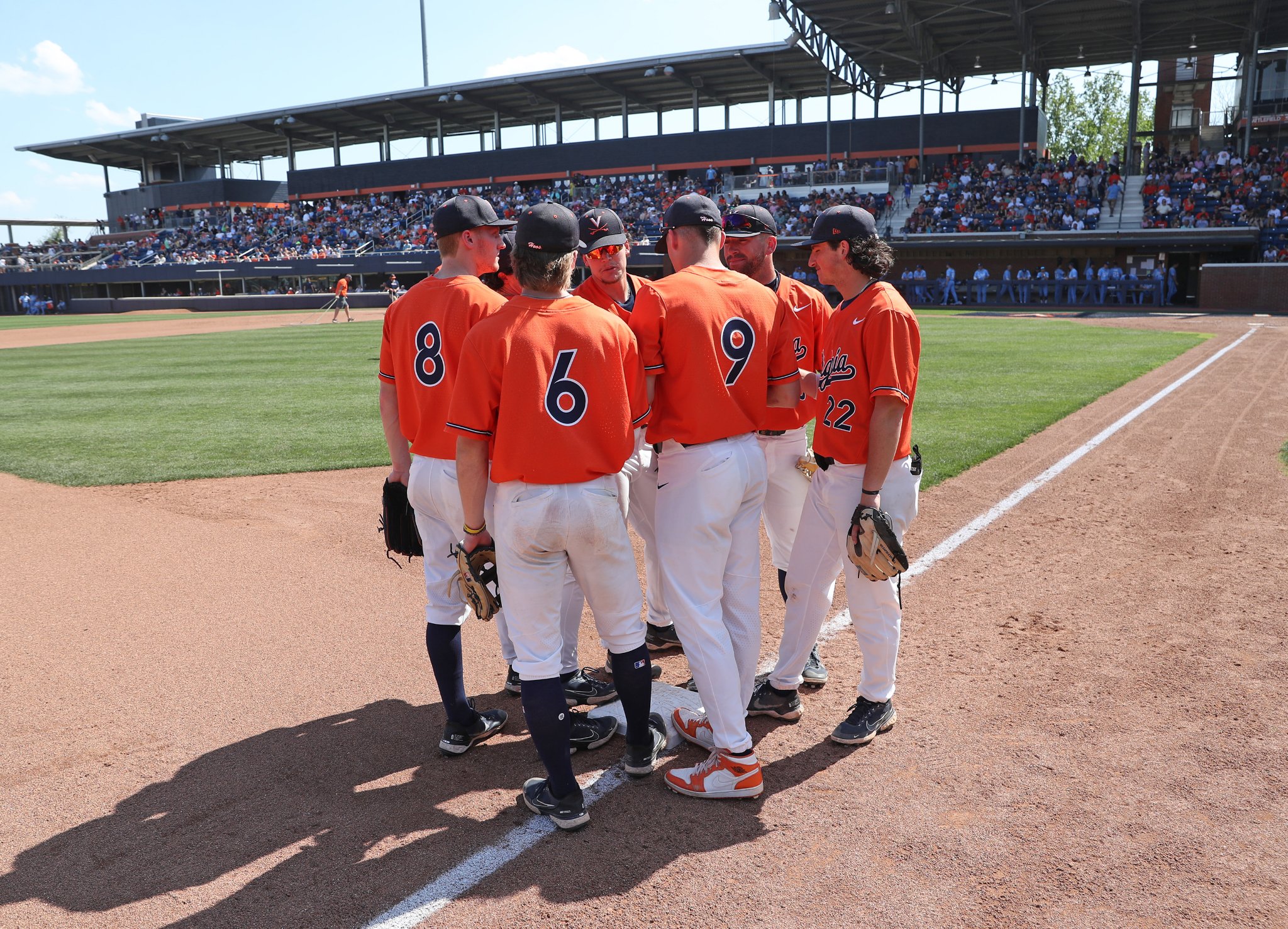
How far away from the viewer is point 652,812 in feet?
10.9

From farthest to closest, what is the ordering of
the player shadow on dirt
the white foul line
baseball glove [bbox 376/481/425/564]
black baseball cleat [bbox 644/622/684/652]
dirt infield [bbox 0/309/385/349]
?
1. dirt infield [bbox 0/309/385/349]
2. black baseball cleat [bbox 644/622/684/652]
3. baseball glove [bbox 376/481/425/564]
4. the player shadow on dirt
5. the white foul line

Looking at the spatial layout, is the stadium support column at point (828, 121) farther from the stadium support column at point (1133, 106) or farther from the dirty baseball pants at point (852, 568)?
the dirty baseball pants at point (852, 568)

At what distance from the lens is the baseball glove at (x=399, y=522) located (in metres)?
4.04

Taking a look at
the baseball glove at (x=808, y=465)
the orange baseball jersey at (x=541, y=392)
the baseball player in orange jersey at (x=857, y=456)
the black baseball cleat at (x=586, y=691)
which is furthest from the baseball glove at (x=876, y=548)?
the black baseball cleat at (x=586, y=691)

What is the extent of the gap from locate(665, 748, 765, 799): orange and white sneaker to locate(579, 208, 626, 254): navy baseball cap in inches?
90.2

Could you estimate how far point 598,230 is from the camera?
4074 mm

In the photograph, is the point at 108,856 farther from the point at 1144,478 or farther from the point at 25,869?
the point at 1144,478

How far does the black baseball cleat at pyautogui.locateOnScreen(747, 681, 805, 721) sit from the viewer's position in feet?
13.3

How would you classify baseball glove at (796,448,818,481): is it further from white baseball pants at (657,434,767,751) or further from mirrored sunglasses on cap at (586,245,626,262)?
mirrored sunglasses on cap at (586,245,626,262)

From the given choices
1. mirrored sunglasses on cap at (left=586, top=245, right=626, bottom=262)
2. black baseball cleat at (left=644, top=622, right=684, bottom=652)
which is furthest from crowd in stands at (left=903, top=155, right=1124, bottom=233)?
mirrored sunglasses on cap at (left=586, top=245, right=626, bottom=262)

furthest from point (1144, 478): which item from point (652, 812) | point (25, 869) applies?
point (25, 869)

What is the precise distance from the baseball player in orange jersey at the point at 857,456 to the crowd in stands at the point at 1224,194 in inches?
1299

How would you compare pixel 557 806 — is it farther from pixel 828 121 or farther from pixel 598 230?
pixel 828 121

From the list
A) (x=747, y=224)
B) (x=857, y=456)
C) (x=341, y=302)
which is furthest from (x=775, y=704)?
(x=341, y=302)
